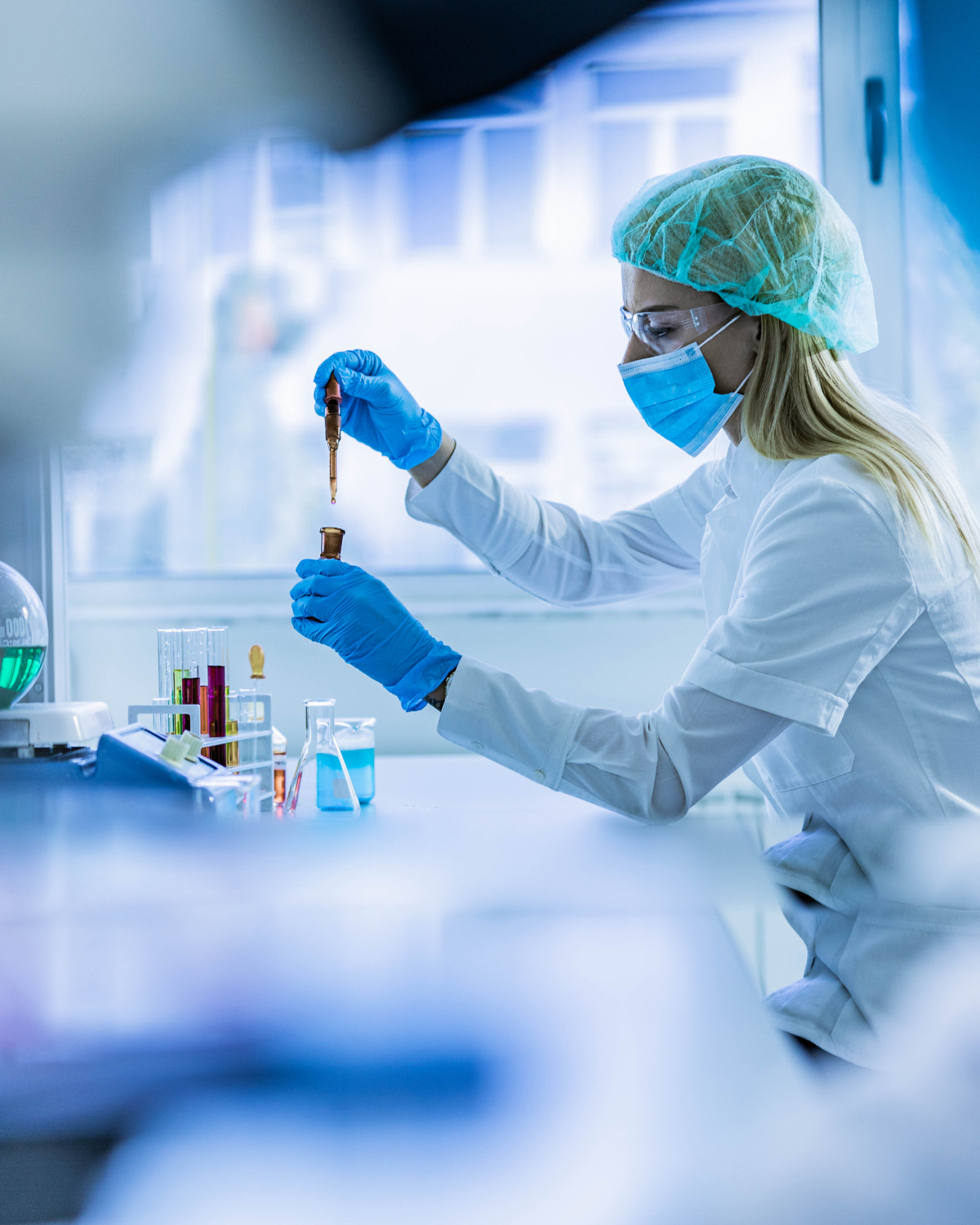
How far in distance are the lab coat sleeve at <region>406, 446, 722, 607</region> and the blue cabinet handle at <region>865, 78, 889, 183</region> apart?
2.89 feet

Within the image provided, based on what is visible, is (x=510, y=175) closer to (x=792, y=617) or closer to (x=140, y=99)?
(x=140, y=99)

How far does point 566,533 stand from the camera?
4.84 feet

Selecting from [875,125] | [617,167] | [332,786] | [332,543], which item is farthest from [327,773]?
[875,125]

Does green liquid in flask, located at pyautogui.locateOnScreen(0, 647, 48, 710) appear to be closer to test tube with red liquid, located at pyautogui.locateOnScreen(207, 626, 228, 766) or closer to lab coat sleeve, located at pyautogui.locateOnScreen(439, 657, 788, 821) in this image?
test tube with red liquid, located at pyautogui.locateOnScreen(207, 626, 228, 766)

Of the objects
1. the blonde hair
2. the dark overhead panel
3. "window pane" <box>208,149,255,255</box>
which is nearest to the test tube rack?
the blonde hair

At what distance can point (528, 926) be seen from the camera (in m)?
0.90

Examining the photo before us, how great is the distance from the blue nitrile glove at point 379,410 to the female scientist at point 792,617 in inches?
12.2

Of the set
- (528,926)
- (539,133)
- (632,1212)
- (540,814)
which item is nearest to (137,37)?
(539,133)

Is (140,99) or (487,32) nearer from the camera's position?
(140,99)

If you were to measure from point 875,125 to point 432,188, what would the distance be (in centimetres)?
90

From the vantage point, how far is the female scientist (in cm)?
90

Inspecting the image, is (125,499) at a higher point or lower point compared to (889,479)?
higher

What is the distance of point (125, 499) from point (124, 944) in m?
1.21

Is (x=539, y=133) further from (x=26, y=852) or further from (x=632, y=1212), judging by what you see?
(x=632, y=1212)
